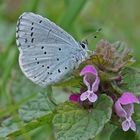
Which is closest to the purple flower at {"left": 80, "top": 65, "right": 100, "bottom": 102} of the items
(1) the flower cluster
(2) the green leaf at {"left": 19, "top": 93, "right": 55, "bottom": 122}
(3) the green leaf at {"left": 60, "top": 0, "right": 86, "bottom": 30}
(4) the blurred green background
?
(1) the flower cluster

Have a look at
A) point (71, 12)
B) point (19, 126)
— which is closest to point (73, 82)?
point (19, 126)

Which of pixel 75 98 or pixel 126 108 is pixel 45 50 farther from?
Result: pixel 126 108

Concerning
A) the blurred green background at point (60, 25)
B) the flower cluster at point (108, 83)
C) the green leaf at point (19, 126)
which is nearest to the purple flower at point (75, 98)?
the flower cluster at point (108, 83)

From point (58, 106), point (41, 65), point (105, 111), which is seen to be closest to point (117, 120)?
point (105, 111)

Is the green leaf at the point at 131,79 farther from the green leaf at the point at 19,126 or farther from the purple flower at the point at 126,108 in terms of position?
the green leaf at the point at 19,126

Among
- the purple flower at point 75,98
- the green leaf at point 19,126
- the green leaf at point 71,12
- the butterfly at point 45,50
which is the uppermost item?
the green leaf at point 71,12
